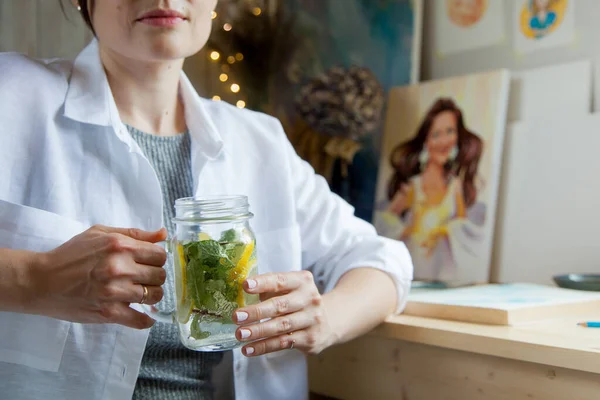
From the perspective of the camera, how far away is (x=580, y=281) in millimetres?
1166

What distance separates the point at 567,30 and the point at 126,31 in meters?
0.83

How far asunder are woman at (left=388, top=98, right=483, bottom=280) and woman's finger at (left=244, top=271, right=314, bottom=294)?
0.63 m

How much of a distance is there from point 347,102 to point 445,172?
10.9 inches

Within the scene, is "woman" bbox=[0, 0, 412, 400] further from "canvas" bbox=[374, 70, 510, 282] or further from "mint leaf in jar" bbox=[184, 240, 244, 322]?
"canvas" bbox=[374, 70, 510, 282]

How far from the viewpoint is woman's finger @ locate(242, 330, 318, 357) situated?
2.58 ft

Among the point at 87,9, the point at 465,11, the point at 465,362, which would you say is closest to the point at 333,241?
the point at 465,362

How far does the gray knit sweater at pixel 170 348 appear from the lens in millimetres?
972

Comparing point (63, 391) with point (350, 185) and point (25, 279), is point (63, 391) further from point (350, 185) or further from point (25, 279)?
point (350, 185)

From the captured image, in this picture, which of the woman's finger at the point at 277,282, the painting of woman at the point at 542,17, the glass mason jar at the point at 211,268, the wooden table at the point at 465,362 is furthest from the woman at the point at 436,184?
the glass mason jar at the point at 211,268

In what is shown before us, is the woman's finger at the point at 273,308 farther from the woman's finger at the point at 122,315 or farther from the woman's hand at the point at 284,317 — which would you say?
the woman's finger at the point at 122,315

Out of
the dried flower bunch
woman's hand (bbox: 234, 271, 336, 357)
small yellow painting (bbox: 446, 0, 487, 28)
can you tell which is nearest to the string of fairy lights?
the dried flower bunch

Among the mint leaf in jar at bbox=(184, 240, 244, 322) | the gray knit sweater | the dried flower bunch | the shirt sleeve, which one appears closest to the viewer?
the mint leaf in jar at bbox=(184, 240, 244, 322)

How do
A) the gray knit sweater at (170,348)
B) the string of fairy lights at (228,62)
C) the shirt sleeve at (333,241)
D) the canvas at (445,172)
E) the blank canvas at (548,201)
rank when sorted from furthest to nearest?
the string of fairy lights at (228,62)
the canvas at (445,172)
the blank canvas at (548,201)
the shirt sleeve at (333,241)
the gray knit sweater at (170,348)

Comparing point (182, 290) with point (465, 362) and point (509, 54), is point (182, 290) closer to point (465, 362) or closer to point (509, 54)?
point (465, 362)
